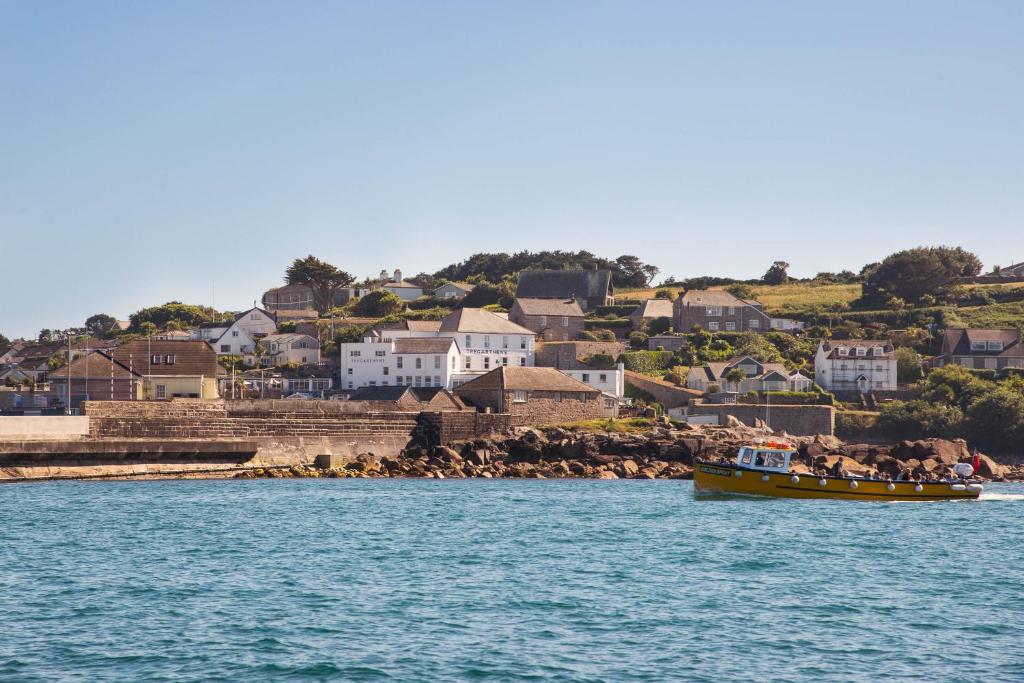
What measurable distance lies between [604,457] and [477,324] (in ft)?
95.4

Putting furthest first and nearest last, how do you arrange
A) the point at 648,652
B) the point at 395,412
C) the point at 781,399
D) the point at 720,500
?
the point at 781,399, the point at 395,412, the point at 720,500, the point at 648,652

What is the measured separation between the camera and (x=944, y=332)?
341 ft

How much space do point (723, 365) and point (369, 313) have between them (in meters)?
41.0

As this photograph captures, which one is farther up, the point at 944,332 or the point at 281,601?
the point at 944,332

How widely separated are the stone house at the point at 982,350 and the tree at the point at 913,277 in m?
19.0

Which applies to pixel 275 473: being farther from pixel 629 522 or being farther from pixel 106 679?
pixel 106 679

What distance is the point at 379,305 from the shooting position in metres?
122

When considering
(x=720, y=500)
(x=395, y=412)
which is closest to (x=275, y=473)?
(x=395, y=412)

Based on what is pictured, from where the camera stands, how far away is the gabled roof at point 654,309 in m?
114

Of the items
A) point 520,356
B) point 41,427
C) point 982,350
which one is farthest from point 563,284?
point 41,427

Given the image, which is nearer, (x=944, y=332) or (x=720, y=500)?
(x=720, y=500)

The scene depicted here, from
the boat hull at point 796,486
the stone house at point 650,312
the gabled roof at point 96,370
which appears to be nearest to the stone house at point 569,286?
the stone house at point 650,312

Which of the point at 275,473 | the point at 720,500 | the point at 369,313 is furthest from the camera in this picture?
the point at 369,313

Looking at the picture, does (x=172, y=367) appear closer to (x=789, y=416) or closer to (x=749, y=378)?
(x=789, y=416)
